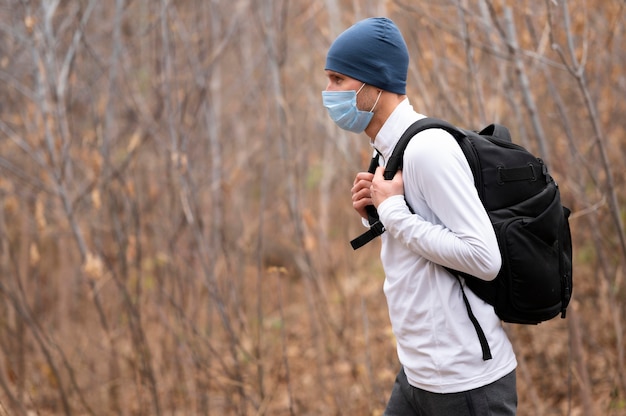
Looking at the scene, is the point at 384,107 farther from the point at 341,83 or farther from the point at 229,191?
the point at 229,191

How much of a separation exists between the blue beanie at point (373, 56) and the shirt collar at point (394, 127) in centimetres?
6

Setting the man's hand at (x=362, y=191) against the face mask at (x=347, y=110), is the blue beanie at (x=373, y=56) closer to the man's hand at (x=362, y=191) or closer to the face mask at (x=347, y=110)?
the face mask at (x=347, y=110)

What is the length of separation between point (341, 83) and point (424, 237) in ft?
1.67

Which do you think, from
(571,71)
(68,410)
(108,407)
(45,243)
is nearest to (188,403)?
(108,407)

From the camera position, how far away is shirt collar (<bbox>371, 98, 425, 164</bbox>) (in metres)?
1.79

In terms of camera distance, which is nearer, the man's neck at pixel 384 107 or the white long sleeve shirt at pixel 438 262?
the white long sleeve shirt at pixel 438 262

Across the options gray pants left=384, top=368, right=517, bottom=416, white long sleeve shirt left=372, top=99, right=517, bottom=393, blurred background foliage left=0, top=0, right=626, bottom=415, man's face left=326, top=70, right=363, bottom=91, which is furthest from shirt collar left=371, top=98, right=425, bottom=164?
blurred background foliage left=0, top=0, right=626, bottom=415

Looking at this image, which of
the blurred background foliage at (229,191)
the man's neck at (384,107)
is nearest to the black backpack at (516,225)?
the man's neck at (384,107)

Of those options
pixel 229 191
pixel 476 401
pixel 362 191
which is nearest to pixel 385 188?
pixel 362 191

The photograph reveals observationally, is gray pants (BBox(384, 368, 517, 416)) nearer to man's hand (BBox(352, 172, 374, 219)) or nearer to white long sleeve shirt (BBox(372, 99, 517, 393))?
white long sleeve shirt (BBox(372, 99, 517, 393))

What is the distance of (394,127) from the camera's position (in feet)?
5.88

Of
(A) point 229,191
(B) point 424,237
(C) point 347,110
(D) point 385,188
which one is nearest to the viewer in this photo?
(B) point 424,237

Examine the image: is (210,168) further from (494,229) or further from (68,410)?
(494,229)

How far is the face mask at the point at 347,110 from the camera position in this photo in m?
1.81
